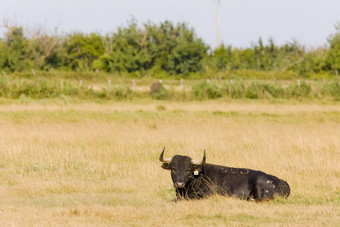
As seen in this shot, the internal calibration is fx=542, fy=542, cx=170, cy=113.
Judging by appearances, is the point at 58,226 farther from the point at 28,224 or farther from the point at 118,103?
the point at 118,103

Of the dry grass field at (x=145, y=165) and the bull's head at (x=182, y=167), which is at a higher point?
the bull's head at (x=182, y=167)

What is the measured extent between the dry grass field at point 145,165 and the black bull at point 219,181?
246 millimetres

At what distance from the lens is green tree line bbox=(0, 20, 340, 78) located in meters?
59.4

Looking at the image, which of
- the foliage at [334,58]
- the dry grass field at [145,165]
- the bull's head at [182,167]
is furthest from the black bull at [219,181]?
the foliage at [334,58]

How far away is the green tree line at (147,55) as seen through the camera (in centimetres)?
5938

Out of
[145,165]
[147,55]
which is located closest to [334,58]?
[147,55]

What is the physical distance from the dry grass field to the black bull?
246 millimetres

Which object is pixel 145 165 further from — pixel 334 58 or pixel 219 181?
pixel 334 58

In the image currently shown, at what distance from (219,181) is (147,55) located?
170ft

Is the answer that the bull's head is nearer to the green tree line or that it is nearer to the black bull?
the black bull

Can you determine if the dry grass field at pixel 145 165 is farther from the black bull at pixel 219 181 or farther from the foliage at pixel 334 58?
the foliage at pixel 334 58

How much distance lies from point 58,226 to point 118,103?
2424 cm

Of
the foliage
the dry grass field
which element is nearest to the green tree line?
the foliage

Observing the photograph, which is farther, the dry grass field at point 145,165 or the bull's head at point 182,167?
the bull's head at point 182,167
